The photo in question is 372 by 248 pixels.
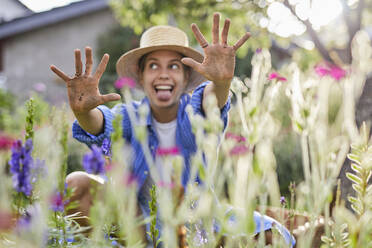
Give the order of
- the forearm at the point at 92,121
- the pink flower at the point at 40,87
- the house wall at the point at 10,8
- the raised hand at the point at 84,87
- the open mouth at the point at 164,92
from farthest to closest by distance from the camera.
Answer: the house wall at the point at 10,8 < the pink flower at the point at 40,87 < the open mouth at the point at 164,92 < the forearm at the point at 92,121 < the raised hand at the point at 84,87

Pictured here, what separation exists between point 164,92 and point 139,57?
0.41 meters

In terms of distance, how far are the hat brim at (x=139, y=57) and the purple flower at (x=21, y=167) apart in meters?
1.59

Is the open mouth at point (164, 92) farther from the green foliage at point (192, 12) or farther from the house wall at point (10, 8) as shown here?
the house wall at point (10, 8)

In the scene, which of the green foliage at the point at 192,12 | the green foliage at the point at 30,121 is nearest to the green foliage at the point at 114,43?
the green foliage at the point at 192,12

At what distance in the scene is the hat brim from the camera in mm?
2297

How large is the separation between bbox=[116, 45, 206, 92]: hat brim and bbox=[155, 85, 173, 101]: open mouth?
246mm

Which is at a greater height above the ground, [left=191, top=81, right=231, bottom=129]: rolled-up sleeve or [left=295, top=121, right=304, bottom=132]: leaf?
[left=191, top=81, right=231, bottom=129]: rolled-up sleeve

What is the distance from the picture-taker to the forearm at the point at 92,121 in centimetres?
173

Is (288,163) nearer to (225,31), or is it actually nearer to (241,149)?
(225,31)

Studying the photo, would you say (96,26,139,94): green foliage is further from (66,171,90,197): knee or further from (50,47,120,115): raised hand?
(50,47,120,115): raised hand

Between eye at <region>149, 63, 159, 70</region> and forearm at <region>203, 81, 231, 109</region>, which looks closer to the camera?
forearm at <region>203, 81, 231, 109</region>

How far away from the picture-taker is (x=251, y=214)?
2.15 feet

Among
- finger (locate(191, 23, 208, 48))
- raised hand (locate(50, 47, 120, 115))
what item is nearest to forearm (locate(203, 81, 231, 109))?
finger (locate(191, 23, 208, 48))

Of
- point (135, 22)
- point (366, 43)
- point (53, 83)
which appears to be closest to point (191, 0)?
point (135, 22)
